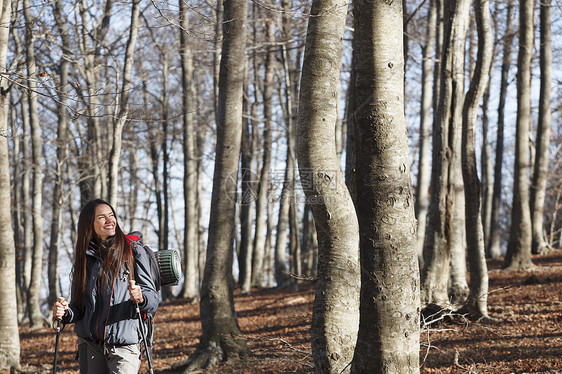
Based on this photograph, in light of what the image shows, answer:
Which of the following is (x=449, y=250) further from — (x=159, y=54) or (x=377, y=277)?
(x=159, y=54)

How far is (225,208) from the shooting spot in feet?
26.5

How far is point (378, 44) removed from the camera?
3.87 metres

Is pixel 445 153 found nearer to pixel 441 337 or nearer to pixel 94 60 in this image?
pixel 441 337

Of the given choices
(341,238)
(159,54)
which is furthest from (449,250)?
(159,54)

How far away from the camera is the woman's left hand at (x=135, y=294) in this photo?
12.9 ft

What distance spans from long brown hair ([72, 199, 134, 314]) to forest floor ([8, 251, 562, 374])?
6.37ft

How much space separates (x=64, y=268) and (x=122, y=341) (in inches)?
1440

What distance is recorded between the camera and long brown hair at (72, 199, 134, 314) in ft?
13.3

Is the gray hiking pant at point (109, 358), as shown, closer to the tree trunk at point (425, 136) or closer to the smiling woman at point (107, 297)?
the smiling woman at point (107, 297)

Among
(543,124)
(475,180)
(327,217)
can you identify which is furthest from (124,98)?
(543,124)

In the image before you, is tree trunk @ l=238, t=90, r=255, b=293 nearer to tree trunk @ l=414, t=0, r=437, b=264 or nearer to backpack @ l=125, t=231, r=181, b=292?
tree trunk @ l=414, t=0, r=437, b=264

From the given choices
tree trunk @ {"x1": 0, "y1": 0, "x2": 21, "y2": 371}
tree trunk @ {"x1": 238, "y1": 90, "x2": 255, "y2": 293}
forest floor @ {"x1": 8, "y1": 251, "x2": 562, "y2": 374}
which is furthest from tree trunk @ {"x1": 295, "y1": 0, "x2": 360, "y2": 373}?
tree trunk @ {"x1": 238, "y1": 90, "x2": 255, "y2": 293}

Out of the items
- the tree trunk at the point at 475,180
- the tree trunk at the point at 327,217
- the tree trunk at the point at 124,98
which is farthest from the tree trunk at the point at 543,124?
the tree trunk at the point at 327,217

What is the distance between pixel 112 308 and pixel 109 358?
0.37 meters
